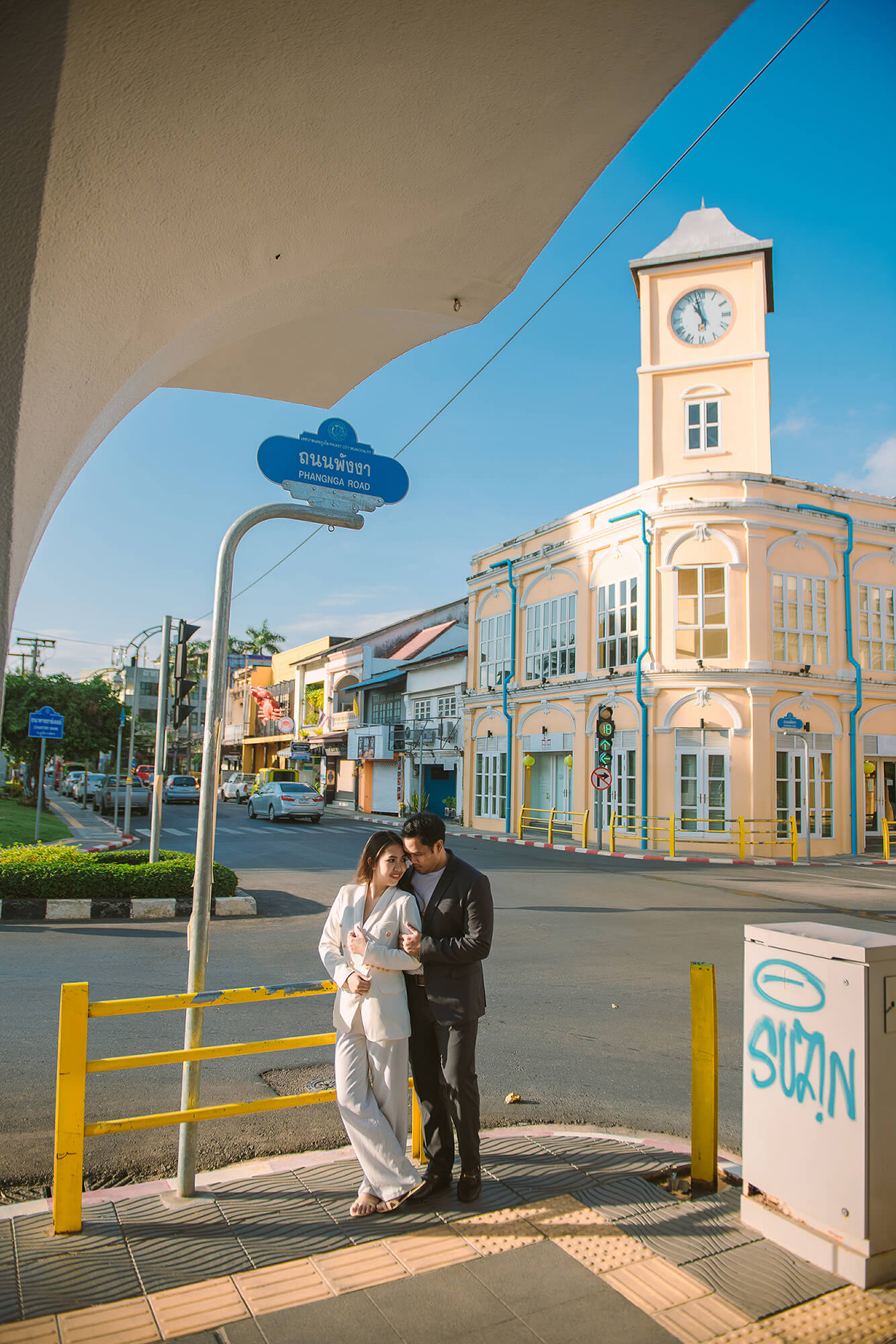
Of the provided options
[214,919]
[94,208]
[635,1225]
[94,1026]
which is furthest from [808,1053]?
[214,919]

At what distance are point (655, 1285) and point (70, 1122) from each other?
85.4 inches

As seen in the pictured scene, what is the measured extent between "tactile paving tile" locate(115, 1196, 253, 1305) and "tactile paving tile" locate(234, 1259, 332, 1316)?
0.30 ft

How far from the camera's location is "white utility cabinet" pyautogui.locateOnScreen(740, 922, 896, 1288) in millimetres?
3000

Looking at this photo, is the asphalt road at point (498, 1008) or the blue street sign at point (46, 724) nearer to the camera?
the asphalt road at point (498, 1008)

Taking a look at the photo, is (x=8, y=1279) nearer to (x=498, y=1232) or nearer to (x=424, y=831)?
(x=498, y=1232)

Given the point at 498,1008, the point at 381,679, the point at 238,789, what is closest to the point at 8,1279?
the point at 498,1008

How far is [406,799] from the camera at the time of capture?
3678cm

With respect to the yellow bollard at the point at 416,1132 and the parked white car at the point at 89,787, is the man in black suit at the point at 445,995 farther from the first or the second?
the parked white car at the point at 89,787

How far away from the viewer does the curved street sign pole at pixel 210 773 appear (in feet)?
11.6

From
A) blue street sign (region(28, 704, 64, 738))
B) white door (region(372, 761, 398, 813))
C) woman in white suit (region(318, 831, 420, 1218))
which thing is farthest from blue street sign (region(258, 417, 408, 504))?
white door (region(372, 761, 398, 813))

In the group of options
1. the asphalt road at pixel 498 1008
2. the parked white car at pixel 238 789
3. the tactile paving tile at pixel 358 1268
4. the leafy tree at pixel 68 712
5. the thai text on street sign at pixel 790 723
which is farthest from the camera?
the parked white car at pixel 238 789

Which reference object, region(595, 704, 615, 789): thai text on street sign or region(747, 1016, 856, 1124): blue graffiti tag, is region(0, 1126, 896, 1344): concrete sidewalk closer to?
region(747, 1016, 856, 1124): blue graffiti tag

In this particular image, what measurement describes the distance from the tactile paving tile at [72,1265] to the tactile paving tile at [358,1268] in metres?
0.63

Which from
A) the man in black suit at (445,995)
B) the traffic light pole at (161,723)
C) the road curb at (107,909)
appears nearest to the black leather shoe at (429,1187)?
the man in black suit at (445,995)
